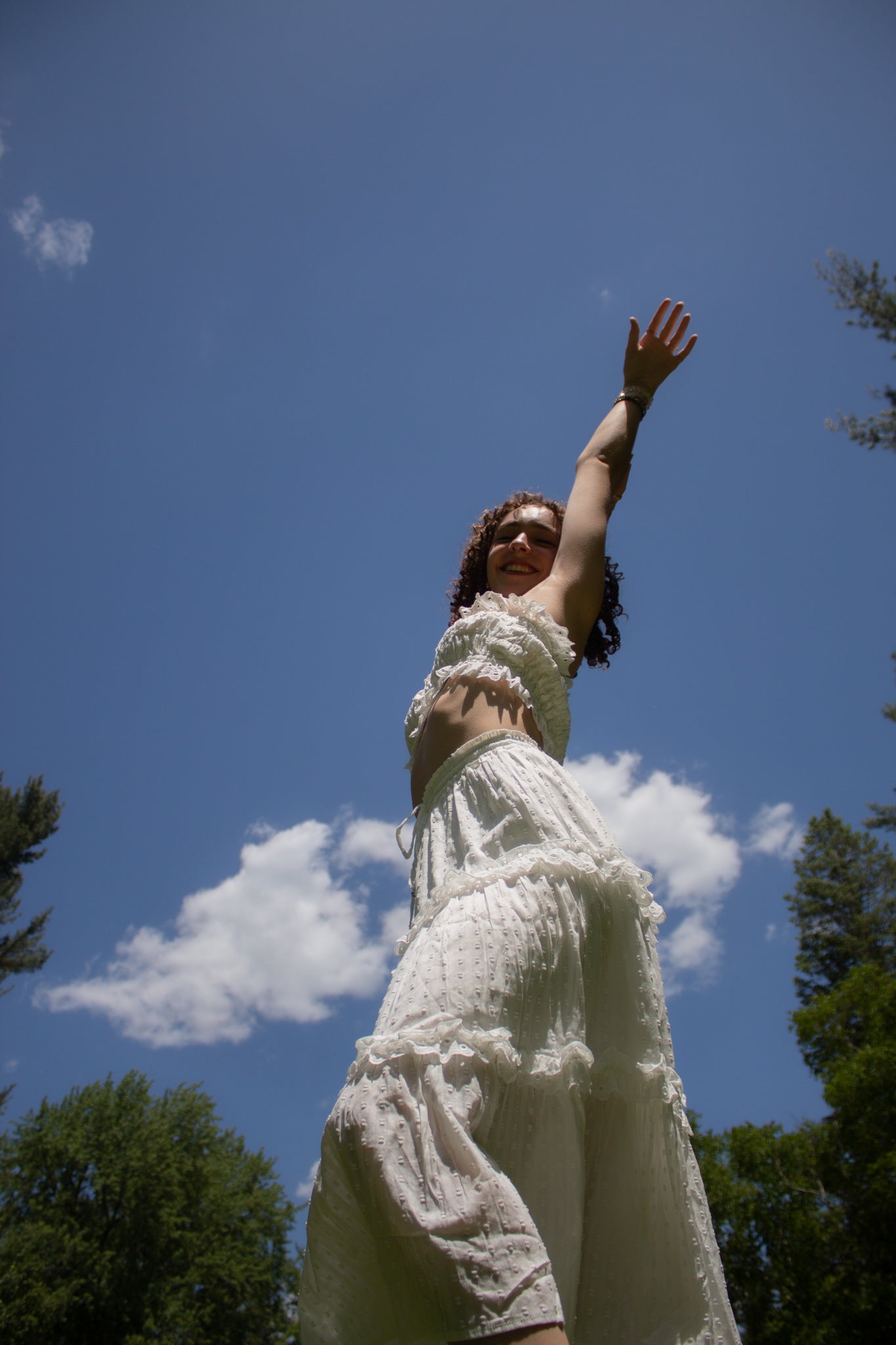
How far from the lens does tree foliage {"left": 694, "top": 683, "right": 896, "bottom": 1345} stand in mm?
15289

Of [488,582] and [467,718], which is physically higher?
[488,582]

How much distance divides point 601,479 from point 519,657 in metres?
0.77

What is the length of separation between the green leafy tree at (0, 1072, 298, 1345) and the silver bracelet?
21.4m

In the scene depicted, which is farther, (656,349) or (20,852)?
(20,852)

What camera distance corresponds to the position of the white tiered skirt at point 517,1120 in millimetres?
1017

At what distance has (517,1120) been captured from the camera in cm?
124

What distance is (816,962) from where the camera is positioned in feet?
75.3

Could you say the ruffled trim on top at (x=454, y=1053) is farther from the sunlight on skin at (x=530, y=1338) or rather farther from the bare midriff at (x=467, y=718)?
the bare midriff at (x=467, y=718)

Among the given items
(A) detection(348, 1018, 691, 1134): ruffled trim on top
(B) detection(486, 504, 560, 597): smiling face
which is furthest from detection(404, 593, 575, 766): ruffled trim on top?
(A) detection(348, 1018, 691, 1134): ruffled trim on top

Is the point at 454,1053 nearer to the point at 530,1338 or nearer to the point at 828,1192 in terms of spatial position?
the point at 530,1338

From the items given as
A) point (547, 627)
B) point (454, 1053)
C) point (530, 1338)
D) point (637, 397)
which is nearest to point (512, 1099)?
point (454, 1053)

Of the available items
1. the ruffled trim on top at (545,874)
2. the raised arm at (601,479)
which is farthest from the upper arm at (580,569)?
the ruffled trim on top at (545,874)

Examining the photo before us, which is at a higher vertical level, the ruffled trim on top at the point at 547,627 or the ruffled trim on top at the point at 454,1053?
the ruffled trim on top at the point at 547,627

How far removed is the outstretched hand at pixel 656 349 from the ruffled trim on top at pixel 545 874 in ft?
5.92
